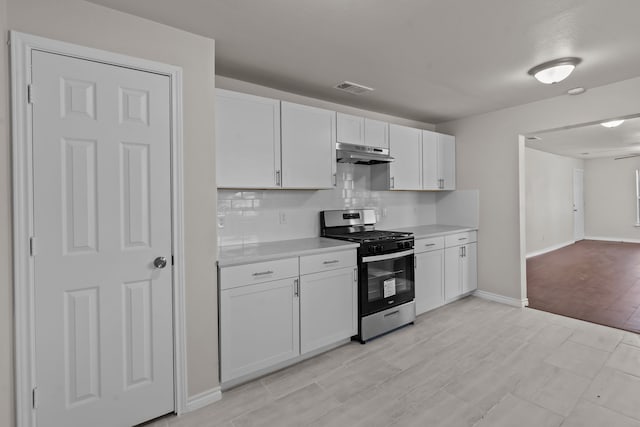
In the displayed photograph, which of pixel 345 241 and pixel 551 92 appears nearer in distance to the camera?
pixel 345 241

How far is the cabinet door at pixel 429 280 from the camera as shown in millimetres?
3680

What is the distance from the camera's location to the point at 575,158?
9.12m

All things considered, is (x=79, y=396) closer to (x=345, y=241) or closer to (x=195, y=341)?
(x=195, y=341)

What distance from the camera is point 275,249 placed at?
2.70 metres

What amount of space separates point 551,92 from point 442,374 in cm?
314

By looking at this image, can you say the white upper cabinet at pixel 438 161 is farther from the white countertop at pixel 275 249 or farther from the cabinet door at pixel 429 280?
the white countertop at pixel 275 249

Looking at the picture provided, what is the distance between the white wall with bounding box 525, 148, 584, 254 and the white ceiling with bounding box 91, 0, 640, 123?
4.23 metres

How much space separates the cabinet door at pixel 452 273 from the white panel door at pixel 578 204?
7.13m

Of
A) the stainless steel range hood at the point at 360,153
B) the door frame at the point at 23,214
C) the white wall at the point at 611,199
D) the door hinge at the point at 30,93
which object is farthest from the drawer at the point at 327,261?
the white wall at the point at 611,199

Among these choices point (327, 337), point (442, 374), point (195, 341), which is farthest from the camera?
point (327, 337)

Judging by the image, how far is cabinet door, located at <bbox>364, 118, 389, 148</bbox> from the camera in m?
3.51

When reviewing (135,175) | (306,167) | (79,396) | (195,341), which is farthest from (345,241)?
(79,396)

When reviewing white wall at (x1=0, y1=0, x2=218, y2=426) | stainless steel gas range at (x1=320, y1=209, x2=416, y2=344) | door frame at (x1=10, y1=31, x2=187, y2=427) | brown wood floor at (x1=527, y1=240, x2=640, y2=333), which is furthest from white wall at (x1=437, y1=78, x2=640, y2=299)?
door frame at (x1=10, y1=31, x2=187, y2=427)

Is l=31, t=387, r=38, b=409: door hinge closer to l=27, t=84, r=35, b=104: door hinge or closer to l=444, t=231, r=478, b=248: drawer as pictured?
l=27, t=84, r=35, b=104: door hinge
